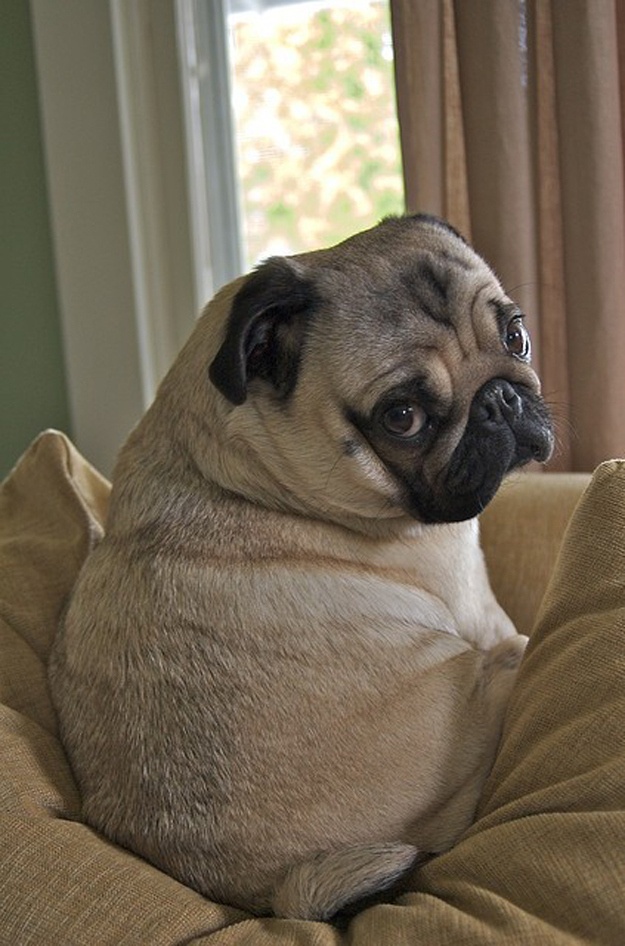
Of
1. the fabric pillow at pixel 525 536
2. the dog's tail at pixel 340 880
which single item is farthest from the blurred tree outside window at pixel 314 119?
the dog's tail at pixel 340 880

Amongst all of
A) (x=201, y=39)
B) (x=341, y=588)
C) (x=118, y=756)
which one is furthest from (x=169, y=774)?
(x=201, y=39)

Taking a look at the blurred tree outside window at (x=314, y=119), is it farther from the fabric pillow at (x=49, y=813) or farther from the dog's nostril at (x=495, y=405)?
the dog's nostril at (x=495, y=405)

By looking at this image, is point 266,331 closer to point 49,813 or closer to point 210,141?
point 49,813

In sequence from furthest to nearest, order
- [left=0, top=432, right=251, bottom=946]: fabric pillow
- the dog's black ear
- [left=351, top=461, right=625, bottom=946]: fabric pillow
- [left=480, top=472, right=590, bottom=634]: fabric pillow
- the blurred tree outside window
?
the blurred tree outside window, [left=480, top=472, right=590, bottom=634]: fabric pillow, the dog's black ear, [left=0, top=432, right=251, bottom=946]: fabric pillow, [left=351, top=461, right=625, bottom=946]: fabric pillow

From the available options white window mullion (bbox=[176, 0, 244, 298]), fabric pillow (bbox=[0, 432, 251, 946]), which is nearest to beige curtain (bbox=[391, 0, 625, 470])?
white window mullion (bbox=[176, 0, 244, 298])

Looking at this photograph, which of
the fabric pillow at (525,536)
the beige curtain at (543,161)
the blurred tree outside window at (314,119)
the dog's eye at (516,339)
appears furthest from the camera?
the blurred tree outside window at (314,119)

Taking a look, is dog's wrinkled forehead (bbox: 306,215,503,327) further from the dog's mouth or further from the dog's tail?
the dog's tail

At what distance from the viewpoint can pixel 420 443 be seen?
4.69 feet

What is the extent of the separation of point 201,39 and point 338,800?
2.04 metres

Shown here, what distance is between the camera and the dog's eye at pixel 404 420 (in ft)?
4.60

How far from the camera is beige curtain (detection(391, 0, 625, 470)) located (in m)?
2.05

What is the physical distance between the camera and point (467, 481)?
1.42 m

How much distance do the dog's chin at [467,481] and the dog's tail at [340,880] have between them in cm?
42

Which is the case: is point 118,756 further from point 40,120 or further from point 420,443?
point 40,120
